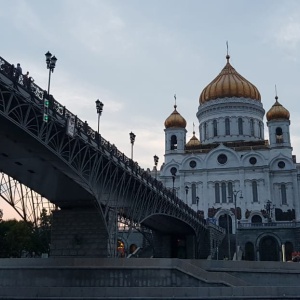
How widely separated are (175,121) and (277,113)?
1779cm

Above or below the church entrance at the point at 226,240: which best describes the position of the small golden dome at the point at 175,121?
above

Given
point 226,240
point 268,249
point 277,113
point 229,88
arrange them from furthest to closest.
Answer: point 229,88 → point 277,113 → point 226,240 → point 268,249

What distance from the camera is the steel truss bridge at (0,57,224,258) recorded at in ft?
75.7

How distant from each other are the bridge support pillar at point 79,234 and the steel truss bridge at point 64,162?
428mm

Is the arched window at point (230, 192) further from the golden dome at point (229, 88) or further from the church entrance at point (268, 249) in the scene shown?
the golden dome at point (229, 88)

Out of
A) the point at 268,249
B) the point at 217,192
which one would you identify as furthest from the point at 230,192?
the point at 268,249

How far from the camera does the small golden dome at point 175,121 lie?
282 feet

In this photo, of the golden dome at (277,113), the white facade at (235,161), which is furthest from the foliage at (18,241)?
the golden dome at (277,113)

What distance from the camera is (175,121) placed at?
86312 mm

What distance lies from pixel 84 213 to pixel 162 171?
48.0 m

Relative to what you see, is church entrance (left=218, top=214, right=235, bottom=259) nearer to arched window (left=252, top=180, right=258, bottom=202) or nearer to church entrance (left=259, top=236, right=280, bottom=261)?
church entrance (left=259, top=236, right=280, bottom=261)

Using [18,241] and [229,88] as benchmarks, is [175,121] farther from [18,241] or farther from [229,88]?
[18,241]

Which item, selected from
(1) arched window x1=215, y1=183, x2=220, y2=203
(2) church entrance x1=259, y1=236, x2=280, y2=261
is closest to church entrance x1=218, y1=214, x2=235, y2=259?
(1) arched window x1=215, y1=183, x2=220, y2=203

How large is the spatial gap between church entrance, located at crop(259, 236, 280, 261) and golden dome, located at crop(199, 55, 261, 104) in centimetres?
2937
